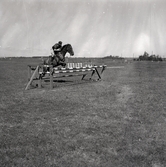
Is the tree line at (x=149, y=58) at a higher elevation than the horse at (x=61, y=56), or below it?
higher

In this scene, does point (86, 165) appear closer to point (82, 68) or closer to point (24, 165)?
point (24, 165)

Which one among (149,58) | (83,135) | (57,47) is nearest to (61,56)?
(57,47)

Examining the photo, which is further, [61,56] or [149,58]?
[149,58]

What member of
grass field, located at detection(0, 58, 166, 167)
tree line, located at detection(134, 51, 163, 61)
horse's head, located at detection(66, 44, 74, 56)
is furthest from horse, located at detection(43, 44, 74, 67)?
tree line, located at detection(134, 51, 163, 61)

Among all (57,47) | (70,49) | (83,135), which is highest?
(57,47)

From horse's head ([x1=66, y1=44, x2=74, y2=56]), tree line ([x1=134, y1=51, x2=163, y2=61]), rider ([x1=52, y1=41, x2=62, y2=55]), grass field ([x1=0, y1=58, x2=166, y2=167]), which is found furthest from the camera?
Result: tree line ([x1=134, y1=51, x2=163, y2=61])

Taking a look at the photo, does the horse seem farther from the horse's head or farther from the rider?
the rider

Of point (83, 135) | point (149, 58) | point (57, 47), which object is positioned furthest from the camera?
point (149, 58)

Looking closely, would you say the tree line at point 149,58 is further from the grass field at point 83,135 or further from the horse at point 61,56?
the grass field at point 83,135


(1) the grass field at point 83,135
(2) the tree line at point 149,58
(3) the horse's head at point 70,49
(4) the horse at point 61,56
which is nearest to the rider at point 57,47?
(4) the horse at point 61,56

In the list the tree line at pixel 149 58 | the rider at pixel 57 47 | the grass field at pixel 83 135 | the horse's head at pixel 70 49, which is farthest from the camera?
the tree line at pixel 149 58

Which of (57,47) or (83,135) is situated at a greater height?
(57,47)

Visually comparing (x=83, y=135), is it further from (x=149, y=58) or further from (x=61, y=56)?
(x=149, y=58)

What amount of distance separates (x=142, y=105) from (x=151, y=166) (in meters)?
4.26
